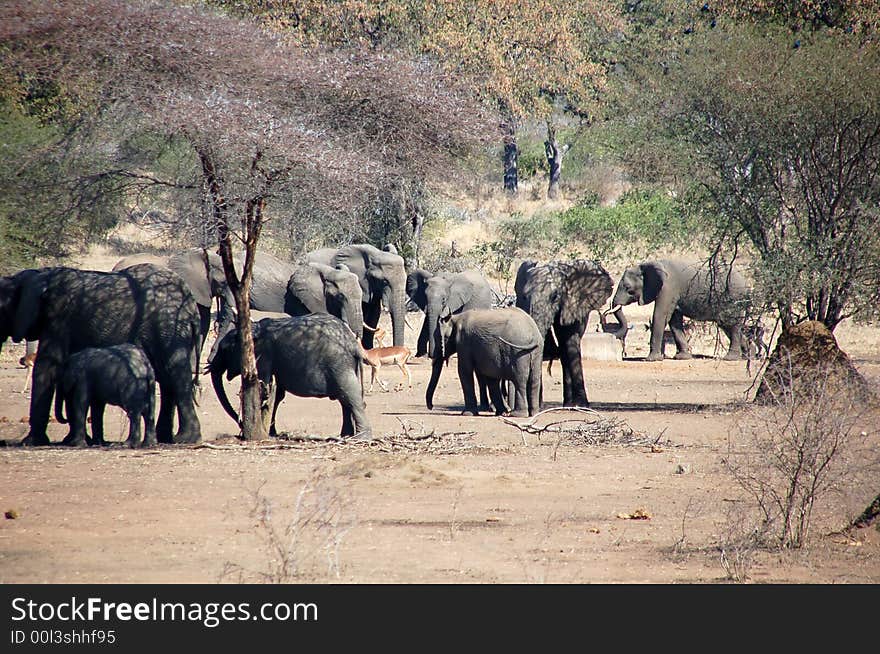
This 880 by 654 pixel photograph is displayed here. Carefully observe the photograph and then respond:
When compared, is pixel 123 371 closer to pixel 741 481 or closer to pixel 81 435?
pixel 81 435

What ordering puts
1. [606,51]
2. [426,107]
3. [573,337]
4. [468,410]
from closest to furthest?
[426,107] < [468,410] < [573,337] < [606,51]

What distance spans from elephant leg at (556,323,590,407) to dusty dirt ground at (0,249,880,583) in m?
2.21

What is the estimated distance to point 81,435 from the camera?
12.5m

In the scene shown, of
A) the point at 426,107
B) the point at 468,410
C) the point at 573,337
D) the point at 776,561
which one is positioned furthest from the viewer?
the point at 573,337

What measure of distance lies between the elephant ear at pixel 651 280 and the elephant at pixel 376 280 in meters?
4.94

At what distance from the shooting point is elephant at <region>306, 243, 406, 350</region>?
959 inches

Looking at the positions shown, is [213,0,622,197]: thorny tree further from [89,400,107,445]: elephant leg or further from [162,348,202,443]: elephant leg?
[89,400,107,445]: elephant leg

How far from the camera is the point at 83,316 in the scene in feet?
41.7

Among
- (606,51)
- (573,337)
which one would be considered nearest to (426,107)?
(573,337)

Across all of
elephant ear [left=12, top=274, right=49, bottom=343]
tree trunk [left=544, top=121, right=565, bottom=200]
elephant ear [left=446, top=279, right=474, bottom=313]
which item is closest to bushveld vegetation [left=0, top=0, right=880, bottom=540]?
elephant ear [left=12, top=274, right=49, bottom=343]

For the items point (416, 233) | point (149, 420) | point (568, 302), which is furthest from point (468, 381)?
point (416, 233)

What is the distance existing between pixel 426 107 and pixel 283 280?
31.9 ft

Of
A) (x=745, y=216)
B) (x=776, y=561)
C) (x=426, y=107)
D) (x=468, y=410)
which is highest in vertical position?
(x=426, y=107)

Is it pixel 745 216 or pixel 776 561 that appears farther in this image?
pixel 745 216
